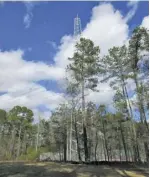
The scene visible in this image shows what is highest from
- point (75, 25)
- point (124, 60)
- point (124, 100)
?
point (75, 25)

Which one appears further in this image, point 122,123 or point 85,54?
point 122,123

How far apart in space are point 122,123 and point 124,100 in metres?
11.8

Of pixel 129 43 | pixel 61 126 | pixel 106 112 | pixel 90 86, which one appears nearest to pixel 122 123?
pixel 106 112

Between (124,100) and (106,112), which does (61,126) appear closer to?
→ (106,112)

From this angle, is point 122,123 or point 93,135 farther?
point 93,135

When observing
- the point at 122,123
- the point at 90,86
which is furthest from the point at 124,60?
the point at 122,123

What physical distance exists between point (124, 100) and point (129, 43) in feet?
22.7

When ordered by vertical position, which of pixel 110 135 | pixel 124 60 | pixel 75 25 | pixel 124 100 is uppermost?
pixel 75 25

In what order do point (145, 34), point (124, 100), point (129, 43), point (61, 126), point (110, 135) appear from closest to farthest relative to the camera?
point (145, 34) < point (129, 43) < point (124, 100) < point (61, 126) < point (110, 135)

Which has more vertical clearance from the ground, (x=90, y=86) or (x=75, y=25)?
(x=75, y=25)

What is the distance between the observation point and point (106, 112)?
120 feet

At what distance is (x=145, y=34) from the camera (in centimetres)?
1834

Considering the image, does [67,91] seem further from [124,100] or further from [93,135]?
[93,135]

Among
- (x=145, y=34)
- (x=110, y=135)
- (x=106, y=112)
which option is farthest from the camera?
(x=110, y=135)
